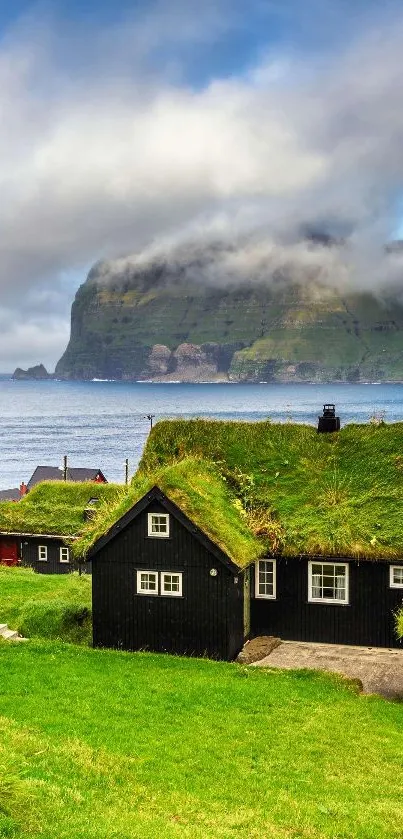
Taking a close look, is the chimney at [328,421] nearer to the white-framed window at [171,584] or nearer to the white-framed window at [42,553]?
the white-framed window at [171,584]

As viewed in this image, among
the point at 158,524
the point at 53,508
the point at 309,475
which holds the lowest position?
the point at 53,508

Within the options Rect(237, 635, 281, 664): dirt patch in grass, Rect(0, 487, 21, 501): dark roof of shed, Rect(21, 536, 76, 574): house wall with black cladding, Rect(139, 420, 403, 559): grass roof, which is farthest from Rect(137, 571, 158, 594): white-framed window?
Rect(0, 487, 21, 501): dark roof of shed

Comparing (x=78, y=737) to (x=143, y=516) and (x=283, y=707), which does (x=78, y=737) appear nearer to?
(x=283, y=707)

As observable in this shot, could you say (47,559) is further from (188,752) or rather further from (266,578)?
(188,752)

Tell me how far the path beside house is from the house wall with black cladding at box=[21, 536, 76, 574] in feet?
100

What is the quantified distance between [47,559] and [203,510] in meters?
32.3

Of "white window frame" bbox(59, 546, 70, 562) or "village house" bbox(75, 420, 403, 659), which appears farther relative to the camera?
"white window frame" bbox(59, 546, 70, 562)

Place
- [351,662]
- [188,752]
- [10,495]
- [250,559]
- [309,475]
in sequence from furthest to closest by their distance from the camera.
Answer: [10,495]
[309,475]
[250,559]
[351,662]
[188,752]

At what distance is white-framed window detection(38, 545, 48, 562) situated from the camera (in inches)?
2201

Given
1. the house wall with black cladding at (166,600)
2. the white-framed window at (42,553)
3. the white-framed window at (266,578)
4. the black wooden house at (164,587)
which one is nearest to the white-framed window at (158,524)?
the black wooden house at (164,587)

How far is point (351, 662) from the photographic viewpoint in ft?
83.4

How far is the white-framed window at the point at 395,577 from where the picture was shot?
26531 millimetres

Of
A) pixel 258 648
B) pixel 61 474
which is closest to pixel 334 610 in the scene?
pixel 258 648

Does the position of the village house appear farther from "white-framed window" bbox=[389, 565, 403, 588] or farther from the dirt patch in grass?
the dirt patch in grass
